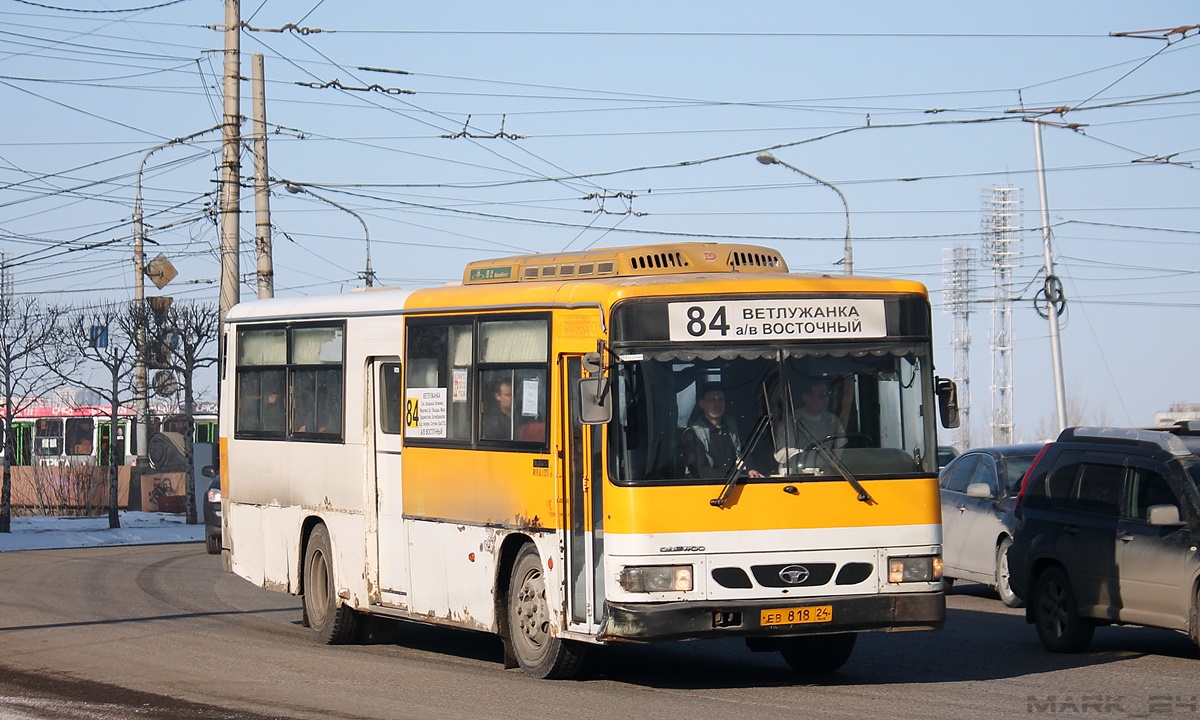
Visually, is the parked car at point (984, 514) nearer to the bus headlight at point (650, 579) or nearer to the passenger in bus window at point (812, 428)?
the passenger in bus window at point (812, 428)

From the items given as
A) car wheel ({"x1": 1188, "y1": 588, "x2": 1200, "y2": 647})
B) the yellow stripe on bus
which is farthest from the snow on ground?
car wheel ({"x1": 1188, "y1": 588, "x2": 1200, "y2": 647})

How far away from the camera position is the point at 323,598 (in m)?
15.0

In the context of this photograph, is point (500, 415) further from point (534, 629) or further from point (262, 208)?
point (262, 208)

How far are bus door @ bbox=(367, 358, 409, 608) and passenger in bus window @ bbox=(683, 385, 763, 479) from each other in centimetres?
363

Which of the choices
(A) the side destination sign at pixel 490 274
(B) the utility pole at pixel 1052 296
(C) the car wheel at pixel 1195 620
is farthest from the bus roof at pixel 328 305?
(B) the utility pole at pixel 1052 296

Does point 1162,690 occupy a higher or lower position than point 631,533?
lower

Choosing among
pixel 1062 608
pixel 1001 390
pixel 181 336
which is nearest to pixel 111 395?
pixel 181 336

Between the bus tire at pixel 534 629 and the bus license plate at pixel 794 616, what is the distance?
5.06 feet

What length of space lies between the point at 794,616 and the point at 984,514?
7852mm

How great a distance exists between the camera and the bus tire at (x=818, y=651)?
11906mm

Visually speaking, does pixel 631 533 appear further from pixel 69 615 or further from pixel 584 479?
pixel 69 615

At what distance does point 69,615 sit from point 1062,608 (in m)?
10.0

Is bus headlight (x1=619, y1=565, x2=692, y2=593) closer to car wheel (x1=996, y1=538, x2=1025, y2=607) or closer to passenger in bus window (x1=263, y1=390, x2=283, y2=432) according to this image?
passenger in bus window (x1=263, y1=390, x2=283, y2=432)

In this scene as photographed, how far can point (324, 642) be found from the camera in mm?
14742
